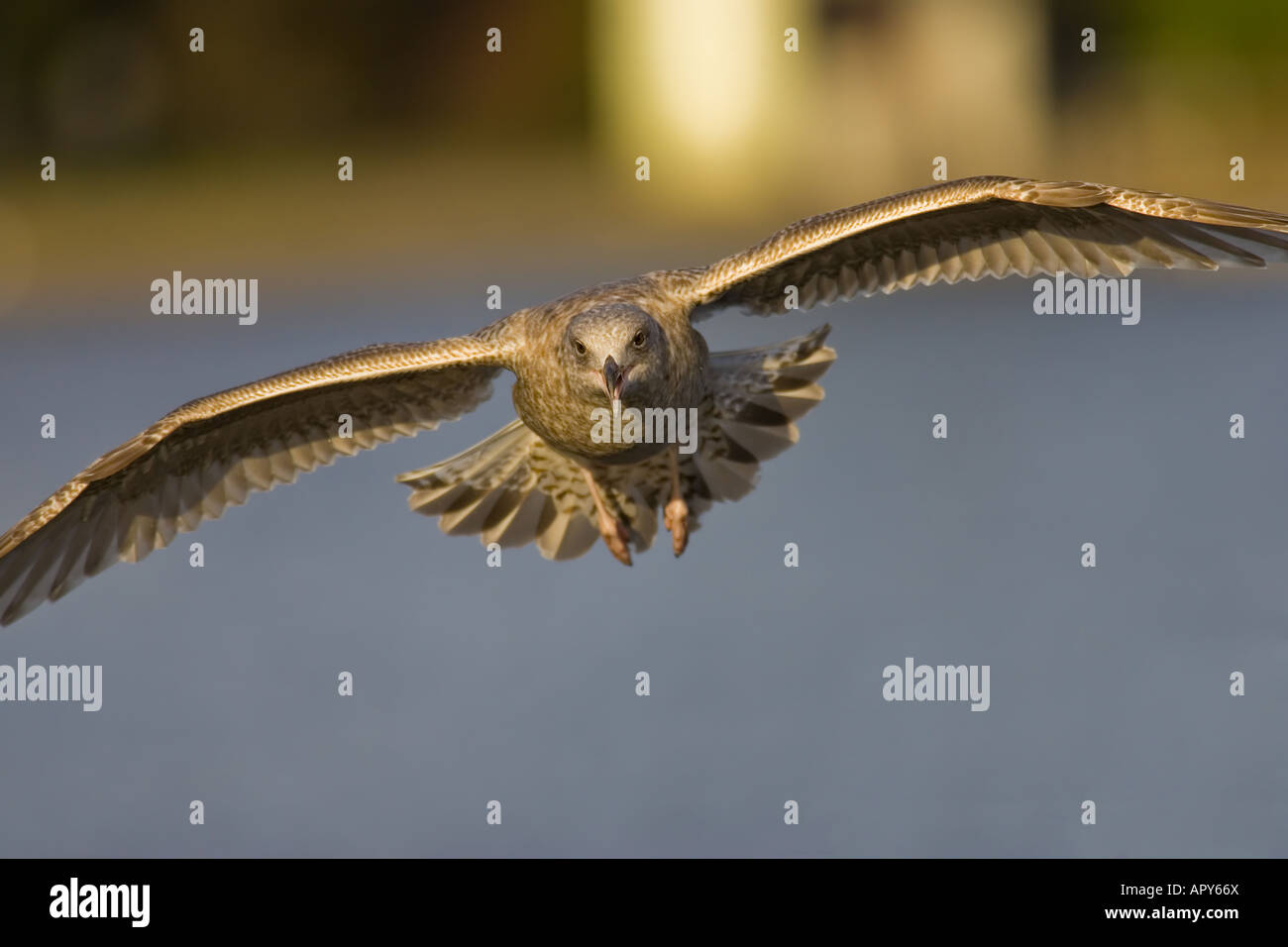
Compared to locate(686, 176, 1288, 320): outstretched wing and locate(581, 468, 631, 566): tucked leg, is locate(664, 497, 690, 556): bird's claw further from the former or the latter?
locate(686, 176, 1288, 320): outstretched wing

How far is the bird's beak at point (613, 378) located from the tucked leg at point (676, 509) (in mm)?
1117

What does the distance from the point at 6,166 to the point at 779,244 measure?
21.1 metres

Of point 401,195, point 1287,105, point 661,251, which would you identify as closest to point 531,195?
point 401,195

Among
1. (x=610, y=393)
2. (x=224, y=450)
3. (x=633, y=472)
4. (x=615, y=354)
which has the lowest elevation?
(x=633, y=472)

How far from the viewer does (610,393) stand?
25.2 ft

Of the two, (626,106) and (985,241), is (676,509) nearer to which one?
(985,241)

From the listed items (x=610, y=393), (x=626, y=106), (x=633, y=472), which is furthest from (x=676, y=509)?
(x=626, y=106)

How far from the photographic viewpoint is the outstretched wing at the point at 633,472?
8766mm

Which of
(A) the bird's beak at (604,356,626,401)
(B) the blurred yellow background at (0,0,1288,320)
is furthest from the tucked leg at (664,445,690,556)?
(B) the blurred yellow background at (0,0,1288,320)

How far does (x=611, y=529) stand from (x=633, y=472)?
0.29 meters

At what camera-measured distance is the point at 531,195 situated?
2839cm

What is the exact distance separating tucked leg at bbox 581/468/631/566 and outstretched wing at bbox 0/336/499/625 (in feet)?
2.19

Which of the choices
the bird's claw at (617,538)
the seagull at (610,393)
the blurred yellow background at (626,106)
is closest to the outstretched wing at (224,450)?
the seagull at (610,393)

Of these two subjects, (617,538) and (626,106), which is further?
(626,106)
